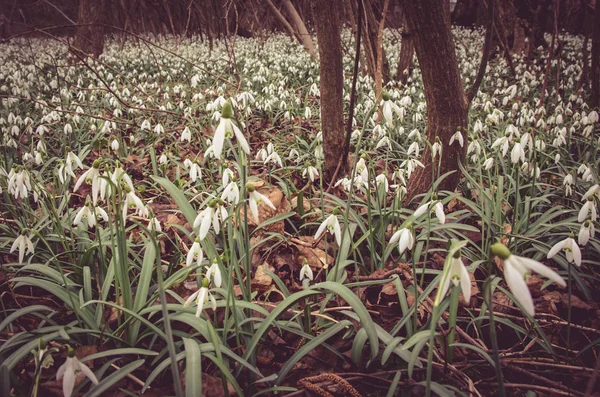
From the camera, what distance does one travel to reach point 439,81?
2.45 metres

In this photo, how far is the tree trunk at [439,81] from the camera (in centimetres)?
229

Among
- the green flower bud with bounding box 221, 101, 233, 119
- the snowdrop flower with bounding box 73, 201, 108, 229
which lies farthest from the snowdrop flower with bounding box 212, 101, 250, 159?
the snowdrop flower with bounding box 73, 201, 108, 229

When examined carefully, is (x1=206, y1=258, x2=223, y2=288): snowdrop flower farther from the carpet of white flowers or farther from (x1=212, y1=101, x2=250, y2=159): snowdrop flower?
(x1=212, y1=101, x2=250, y2=159): snowdrop flower

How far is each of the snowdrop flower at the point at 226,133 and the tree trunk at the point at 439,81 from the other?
5.03 ft

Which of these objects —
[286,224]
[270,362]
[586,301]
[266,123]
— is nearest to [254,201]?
[270,362]

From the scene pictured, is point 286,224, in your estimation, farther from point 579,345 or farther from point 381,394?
point 579,345

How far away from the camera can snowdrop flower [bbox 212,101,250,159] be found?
1.11 meters

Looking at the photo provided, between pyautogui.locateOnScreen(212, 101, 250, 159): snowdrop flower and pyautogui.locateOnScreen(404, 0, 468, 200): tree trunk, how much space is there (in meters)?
1.53

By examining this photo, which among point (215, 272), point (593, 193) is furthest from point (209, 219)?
point (593, 193)

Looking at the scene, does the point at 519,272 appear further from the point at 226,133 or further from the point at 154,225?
the point at 154,225

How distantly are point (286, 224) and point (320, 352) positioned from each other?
3.93ft

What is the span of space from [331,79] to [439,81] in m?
0.98

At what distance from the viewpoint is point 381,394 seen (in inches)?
57.0

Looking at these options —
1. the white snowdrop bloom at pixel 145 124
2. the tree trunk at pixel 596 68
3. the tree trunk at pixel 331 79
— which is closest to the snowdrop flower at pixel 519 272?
the tree trunk at pixel 331 79
